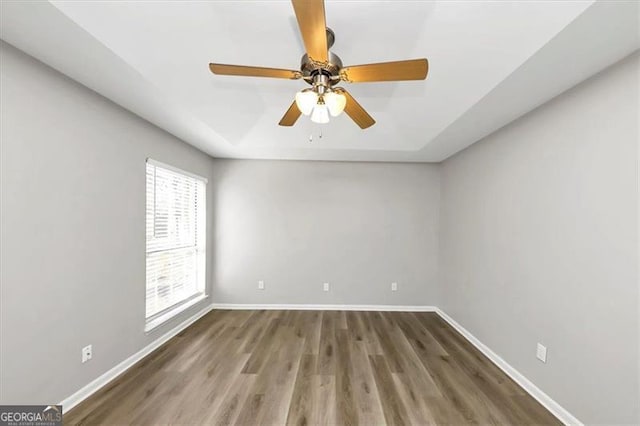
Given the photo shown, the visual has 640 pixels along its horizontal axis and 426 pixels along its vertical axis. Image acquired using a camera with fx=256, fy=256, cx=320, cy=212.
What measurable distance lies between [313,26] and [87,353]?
2.83 metres

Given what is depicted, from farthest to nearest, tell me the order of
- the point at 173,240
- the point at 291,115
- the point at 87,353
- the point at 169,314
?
1. the point at 173,240
2. the point at 169,314
3. the point at 87,353
4. the point at 291,115

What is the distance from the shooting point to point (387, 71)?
1.37 m

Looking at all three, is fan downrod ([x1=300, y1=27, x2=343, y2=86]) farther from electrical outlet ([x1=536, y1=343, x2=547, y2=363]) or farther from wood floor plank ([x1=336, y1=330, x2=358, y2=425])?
electrical outlet ([x1=536, y1=343, x2=547, y2=363])

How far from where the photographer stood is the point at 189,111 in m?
2.43

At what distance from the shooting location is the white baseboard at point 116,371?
194 centimetres

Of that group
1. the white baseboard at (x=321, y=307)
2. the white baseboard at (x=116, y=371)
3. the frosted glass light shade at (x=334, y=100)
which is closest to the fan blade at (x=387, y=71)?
the frosted glass light shade at (x=334, y=100)

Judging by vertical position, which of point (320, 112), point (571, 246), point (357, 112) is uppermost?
point (357, 112)

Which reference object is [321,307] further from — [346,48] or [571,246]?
[346,48]

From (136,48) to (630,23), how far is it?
9.06ft

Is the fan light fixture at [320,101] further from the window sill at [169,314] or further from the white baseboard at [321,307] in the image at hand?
the white baseboard at [321,307]

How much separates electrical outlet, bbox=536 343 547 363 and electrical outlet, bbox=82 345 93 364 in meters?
3.69

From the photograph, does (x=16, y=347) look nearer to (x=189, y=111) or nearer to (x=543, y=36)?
(x=189, y=111)

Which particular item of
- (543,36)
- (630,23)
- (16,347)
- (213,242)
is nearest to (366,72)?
(543,36)

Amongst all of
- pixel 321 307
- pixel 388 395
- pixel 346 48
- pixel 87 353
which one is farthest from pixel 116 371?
pixel 346 48
